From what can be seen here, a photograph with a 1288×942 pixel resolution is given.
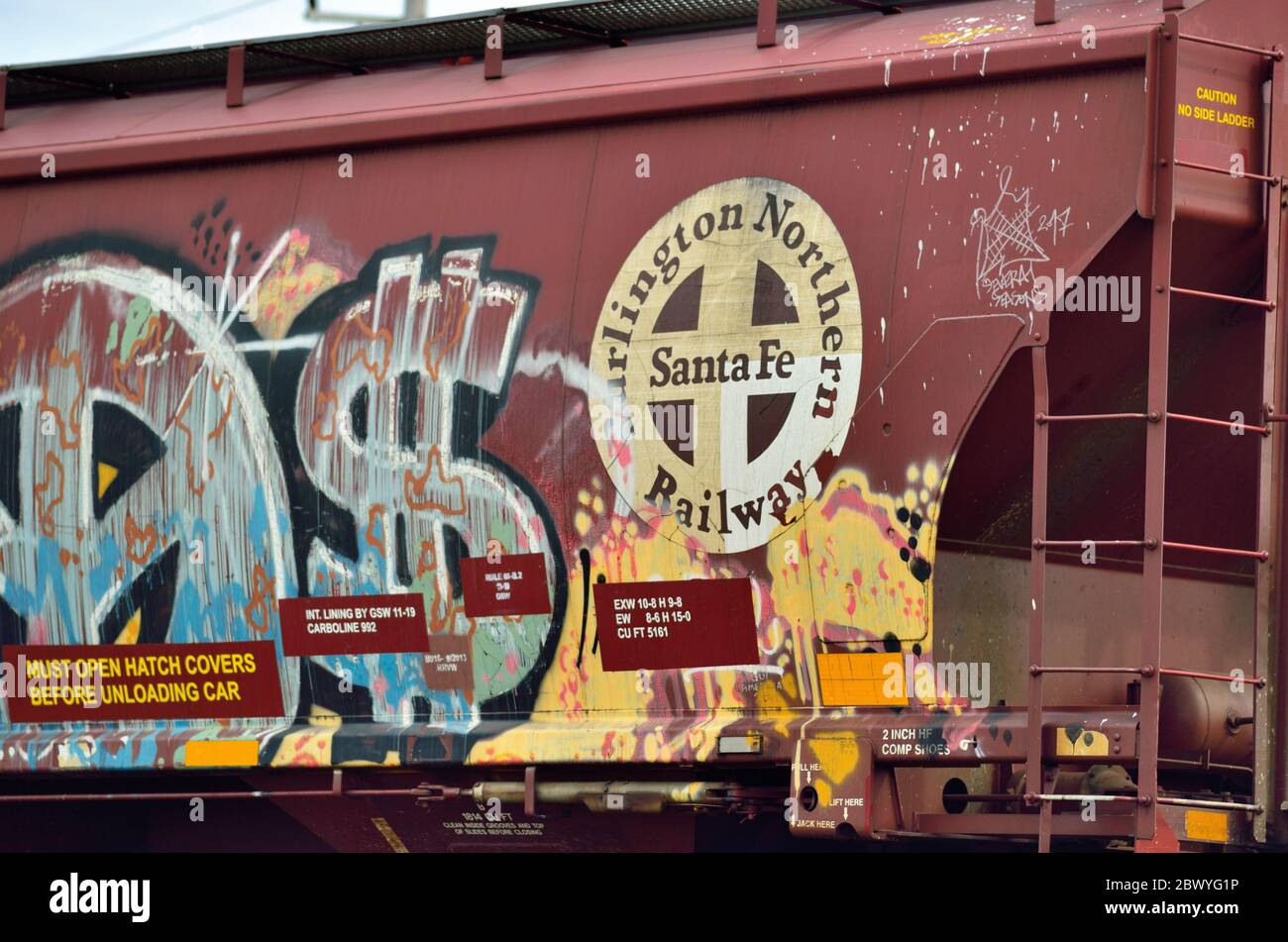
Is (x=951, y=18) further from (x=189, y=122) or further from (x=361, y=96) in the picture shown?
(x=189, y=122)

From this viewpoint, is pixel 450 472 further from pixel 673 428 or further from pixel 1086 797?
pixel 1086 797

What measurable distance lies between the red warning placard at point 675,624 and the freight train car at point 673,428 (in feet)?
0.06

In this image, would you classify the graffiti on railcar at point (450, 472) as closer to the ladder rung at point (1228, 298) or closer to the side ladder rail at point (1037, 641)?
the side ladder rail at point (1037, 641)

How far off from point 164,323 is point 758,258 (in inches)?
117

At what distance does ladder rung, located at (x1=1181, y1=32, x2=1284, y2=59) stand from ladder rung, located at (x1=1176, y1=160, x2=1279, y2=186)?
0.43 meters

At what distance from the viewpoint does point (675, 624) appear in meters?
7.71

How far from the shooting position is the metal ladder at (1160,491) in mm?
6676

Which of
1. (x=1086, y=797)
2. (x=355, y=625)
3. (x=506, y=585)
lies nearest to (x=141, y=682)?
(x=355, y=625)

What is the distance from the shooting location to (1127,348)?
7.36m

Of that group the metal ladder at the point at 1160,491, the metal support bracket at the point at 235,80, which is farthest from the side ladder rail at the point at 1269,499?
the metal support bracket at the point at 235,80

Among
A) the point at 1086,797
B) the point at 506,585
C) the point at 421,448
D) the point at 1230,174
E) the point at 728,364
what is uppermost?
the point at 1230,174

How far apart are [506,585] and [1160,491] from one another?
271cm
